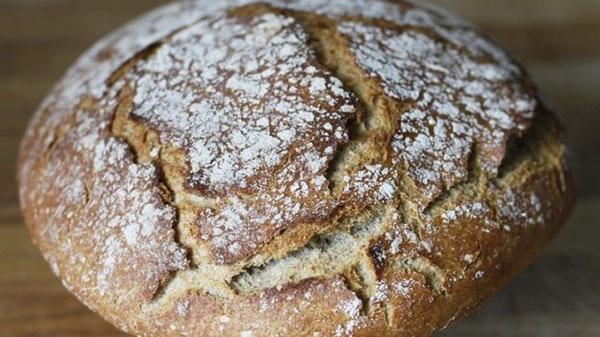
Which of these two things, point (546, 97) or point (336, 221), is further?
point (546, 97)

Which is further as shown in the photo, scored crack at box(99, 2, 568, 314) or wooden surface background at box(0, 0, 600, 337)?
wooden surface background at box(0, 0, 600, 337)

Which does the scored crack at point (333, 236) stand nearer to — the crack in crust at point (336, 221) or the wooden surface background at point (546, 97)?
the crack in crust at point (336, 221)

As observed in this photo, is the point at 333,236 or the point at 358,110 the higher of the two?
the point at 358,110

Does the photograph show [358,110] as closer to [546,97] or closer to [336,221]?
[336,221]

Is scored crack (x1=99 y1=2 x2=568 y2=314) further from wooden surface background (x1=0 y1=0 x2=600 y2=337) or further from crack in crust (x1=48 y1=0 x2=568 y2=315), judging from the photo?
wooden surface background (x1=0 y1=0 x2=600 y2=337)

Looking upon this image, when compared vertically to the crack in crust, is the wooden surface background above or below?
below

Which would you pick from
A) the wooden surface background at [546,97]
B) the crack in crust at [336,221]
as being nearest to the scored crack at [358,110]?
the crack in crust at [336,221]

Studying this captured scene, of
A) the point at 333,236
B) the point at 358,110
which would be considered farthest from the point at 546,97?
the point at 333,236

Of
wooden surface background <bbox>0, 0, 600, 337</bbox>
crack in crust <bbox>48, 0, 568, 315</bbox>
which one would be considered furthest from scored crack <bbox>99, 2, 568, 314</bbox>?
wooden surface background <bbox>0, 0, 600, 337</bbox>
